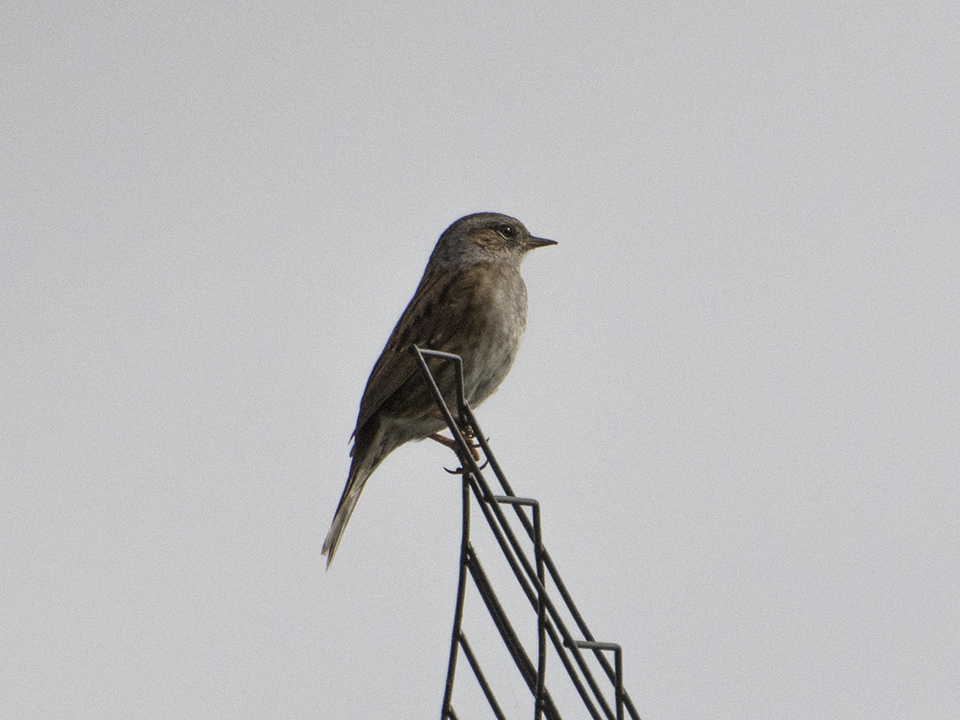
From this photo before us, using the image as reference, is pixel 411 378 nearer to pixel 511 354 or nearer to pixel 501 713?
pixel 511 354

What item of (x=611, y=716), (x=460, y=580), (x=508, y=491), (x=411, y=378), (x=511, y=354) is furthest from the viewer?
(x=511, y=354)

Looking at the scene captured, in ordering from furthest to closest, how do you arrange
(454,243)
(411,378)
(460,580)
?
(454,243)
(411,378)
(460,580)

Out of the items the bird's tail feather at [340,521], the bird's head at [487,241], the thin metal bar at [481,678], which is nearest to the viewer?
the thin metal bar at [481,678]

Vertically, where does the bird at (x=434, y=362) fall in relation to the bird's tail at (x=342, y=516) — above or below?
above

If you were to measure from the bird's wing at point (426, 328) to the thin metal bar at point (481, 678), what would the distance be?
3.64 meters

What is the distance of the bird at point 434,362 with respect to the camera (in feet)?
22.1

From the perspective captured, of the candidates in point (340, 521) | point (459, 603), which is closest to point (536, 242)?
point (340, 521)

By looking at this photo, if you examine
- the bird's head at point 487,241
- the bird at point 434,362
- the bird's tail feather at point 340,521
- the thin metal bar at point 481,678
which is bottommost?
the thin metal bar at point 481,678

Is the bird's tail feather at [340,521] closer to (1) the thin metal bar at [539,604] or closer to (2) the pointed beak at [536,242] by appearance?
(2) the pointed beak at [536,242]

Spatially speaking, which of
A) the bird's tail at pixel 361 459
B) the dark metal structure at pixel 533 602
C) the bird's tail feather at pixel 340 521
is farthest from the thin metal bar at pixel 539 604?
the bird's tail at pixel 361 459

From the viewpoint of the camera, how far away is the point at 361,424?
275 inches

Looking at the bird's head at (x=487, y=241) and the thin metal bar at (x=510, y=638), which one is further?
the bird's head at (x=487, y=241)

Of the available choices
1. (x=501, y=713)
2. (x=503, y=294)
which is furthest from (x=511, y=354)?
(x=501, y=713)

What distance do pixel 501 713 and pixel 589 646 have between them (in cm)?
54
